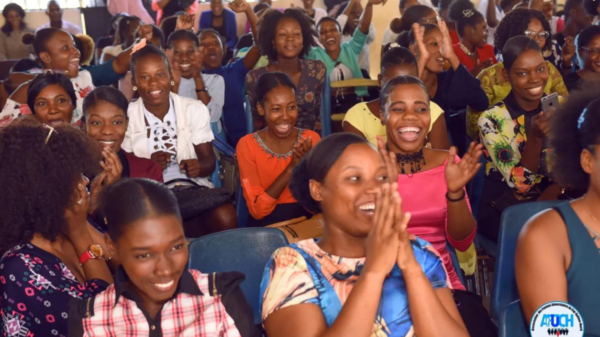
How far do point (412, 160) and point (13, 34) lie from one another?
7283 mm

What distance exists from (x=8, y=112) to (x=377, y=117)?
213 cm

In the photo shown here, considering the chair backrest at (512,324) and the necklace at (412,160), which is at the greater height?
the necklace at (412,160)

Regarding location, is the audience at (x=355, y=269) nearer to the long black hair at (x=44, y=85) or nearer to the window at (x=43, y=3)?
the long black hair at (x=44, y=85)

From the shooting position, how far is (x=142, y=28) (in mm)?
5184

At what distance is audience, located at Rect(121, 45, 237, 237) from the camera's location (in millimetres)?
3652

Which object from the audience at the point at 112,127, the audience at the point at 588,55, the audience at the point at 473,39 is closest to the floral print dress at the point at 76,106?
the audience at the point at 112,127

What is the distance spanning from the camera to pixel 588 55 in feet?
14.5

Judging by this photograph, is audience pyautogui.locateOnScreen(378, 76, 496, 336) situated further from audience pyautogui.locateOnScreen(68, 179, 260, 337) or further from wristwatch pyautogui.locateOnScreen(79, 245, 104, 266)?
wristwatch pyautogui.locateOnScreen(79, 245, 104, 266)

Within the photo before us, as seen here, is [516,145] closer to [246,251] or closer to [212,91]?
[246,251]

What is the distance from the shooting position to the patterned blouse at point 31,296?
191cm

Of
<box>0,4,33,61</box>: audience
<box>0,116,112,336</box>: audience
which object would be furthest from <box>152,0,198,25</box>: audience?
<box>0,116,112,336</box>: audience

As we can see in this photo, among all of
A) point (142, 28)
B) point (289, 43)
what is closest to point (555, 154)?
point (289, 43)

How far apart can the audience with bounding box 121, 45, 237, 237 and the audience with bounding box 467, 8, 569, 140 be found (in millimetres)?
1565

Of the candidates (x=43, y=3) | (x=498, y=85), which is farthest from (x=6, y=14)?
(x=498, y=85)
